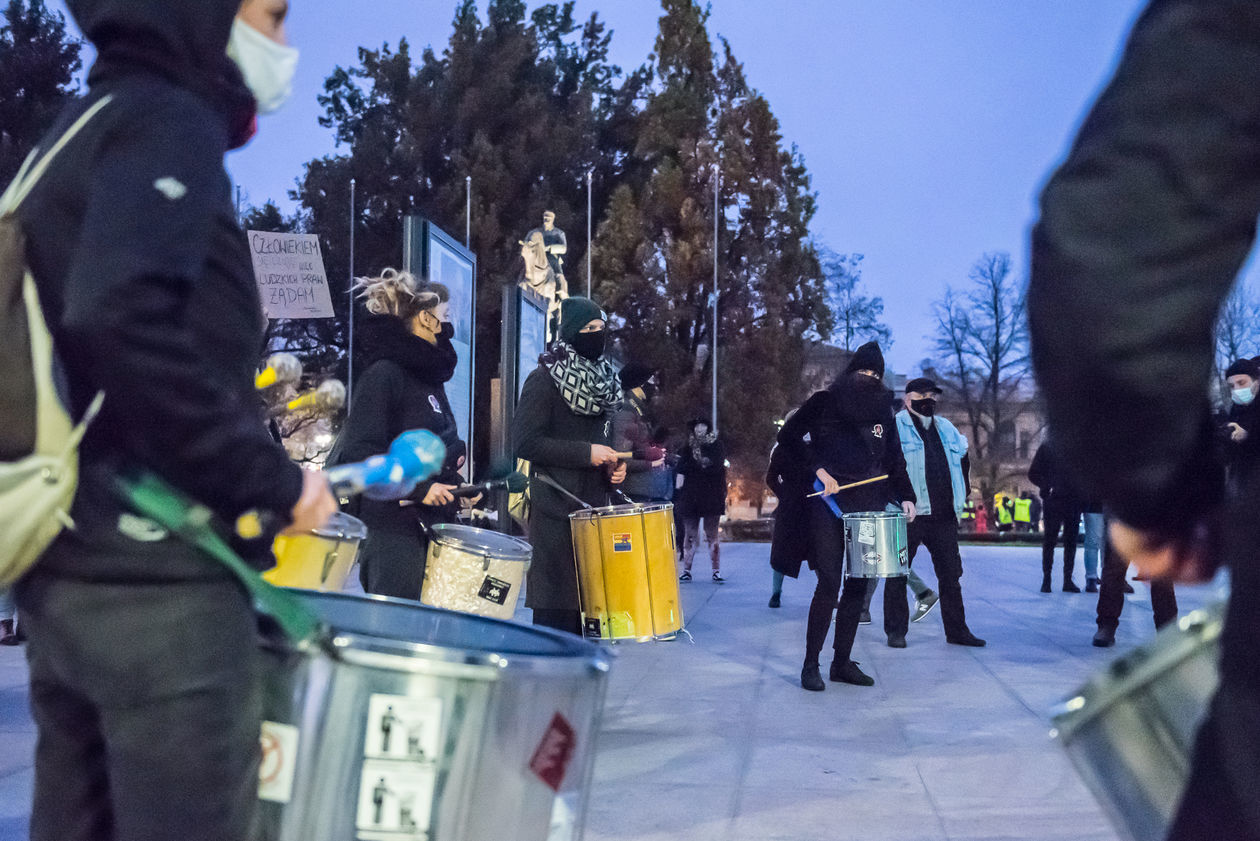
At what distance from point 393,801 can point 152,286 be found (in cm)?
78

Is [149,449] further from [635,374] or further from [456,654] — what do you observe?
[635,374]

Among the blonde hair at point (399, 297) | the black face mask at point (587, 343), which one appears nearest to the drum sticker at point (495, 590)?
the blonde hair at point (399, 297)

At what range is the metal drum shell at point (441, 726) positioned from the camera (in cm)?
180

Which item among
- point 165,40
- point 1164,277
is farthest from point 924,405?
point 1164,277

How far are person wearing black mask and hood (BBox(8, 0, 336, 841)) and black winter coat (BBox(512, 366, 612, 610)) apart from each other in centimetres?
390

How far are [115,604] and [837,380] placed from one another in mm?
6327

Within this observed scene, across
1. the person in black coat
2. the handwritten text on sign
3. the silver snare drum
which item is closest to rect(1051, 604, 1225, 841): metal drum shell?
the person in black coat

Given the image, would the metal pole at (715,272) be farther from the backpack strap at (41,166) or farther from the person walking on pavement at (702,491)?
the backpack strap at (41,166)

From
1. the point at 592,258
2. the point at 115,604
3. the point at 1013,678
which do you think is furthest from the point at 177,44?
the point at 592,258

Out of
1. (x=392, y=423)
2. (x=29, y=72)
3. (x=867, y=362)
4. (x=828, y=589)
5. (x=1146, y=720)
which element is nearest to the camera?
(x=1146, y=720)

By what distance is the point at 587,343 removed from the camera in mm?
5918

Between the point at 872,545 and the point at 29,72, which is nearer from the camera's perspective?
the point at 872,545

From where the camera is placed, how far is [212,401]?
5.45 feet

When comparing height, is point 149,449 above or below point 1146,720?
above
